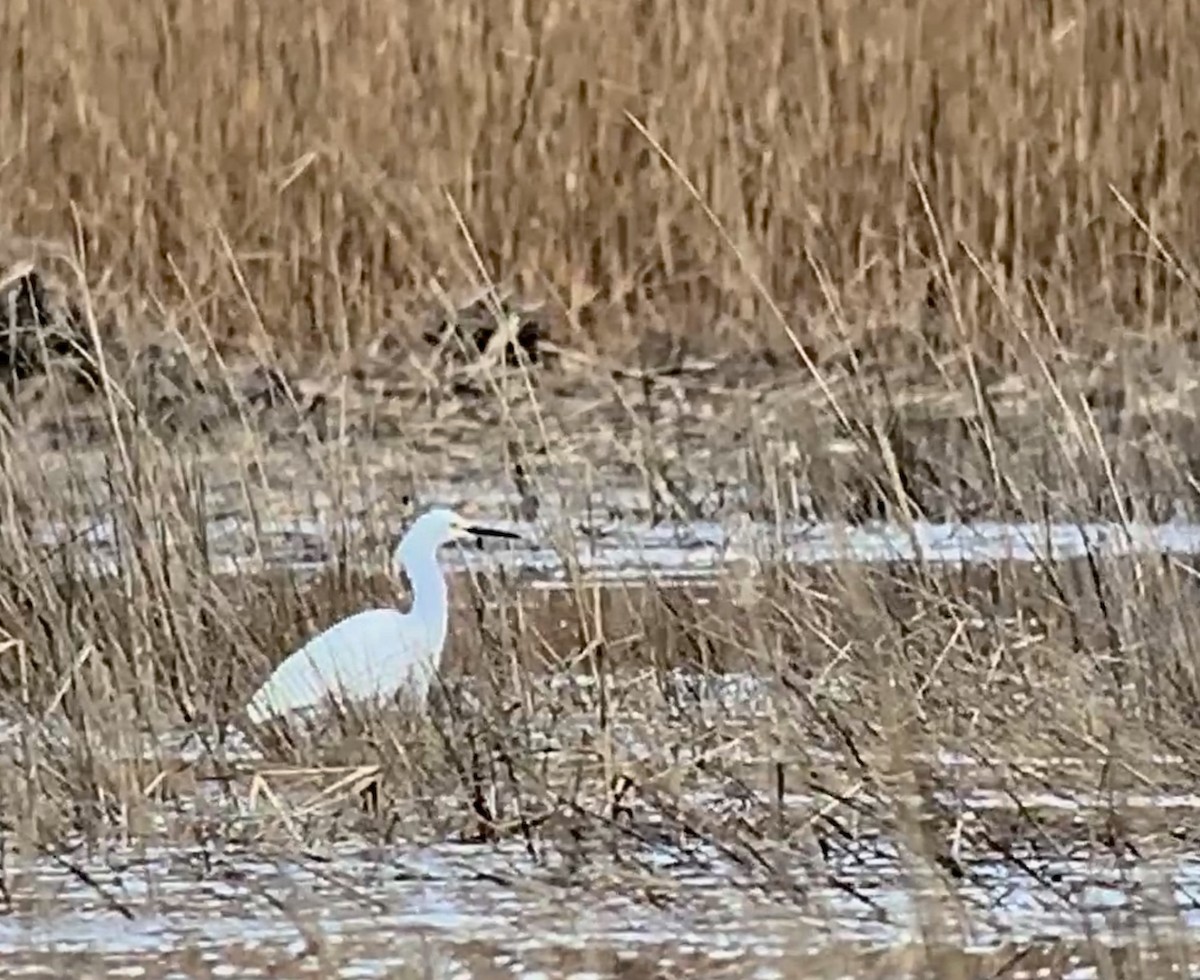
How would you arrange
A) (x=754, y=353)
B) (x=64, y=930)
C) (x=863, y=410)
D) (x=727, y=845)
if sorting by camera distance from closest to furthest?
(x=64, y=930) → (x=727, y=845) → (x=863, y=410) → (x=754, y=353)

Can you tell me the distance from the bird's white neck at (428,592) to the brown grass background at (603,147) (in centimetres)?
156

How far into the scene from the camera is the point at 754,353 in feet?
14.3

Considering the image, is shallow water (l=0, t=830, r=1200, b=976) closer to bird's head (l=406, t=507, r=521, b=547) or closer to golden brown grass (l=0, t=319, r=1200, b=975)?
golden brown grass (l=0, t=319, r=1200, b=975)

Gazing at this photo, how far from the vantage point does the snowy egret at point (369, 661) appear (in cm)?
236

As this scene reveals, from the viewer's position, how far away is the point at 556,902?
198cm

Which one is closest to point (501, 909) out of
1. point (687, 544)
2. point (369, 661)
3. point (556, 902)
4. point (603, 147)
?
point (556, 902)

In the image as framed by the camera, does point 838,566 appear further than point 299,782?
Yes

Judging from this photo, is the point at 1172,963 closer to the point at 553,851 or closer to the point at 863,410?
the point at 553,851

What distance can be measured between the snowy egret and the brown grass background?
170 cm

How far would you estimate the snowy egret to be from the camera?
236cm

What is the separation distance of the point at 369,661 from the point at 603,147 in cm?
222

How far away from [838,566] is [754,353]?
1854 mm

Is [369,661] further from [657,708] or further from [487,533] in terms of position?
[487,533]

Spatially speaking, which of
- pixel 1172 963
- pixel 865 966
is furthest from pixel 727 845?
pixel 1172 963
